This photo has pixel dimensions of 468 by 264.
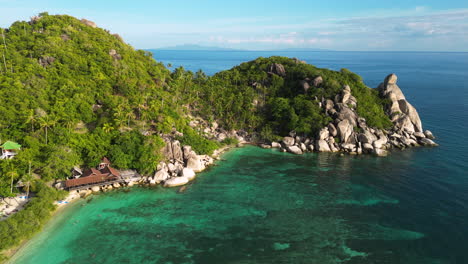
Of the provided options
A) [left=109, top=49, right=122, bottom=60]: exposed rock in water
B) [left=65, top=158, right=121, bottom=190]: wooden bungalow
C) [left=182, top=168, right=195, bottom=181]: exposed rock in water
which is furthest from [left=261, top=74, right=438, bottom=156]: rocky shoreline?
[left=109, top=49, right=122, bottom=60]: exposed rock in water

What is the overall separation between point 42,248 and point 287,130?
5412cm

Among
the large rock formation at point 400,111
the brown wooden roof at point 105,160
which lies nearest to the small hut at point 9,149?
the brown wooden roof at point 105,160

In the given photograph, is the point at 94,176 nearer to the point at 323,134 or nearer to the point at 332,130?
the point at 323,134

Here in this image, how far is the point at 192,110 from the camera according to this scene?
72750mm

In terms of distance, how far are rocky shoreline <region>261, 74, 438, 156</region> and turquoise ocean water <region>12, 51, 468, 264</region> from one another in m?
7.01

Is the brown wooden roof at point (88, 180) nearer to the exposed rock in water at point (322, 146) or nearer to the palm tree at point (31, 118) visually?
the palm tree at point (31, 118)

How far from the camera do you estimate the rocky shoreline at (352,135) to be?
201 ft

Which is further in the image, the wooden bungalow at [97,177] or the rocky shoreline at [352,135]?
the rocky shoreline at [352,135]

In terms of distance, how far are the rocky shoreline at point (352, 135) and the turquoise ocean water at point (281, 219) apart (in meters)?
7.01

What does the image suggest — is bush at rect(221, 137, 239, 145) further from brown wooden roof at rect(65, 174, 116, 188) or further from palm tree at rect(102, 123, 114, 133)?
brown wooden roof at rect(65, 174, 116, 188)

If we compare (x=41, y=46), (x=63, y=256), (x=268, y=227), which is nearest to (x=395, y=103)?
(x=268, y=227)

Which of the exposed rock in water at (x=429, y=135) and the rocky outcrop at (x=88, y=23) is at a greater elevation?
the rocky outcrop at (x=88, y=23)

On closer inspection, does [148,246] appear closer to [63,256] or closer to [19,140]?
[63,256]

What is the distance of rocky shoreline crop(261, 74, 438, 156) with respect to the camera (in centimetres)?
6138
